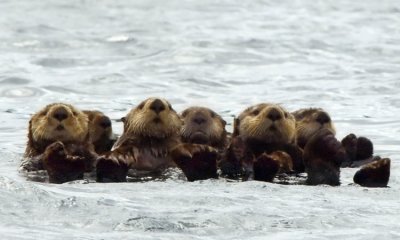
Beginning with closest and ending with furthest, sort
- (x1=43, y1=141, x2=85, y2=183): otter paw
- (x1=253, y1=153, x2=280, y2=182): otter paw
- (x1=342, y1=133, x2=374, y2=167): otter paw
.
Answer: (x1=43, y1=141, x2=85, y2=183): otter paw, (x1=253, y1=153, x2=280, y2=182): otter paw, (x1=342, y1=133, x2=374, y2=167): otter paw

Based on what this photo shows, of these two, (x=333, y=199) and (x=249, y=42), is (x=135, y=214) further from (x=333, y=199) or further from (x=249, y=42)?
(x=249, y=42)

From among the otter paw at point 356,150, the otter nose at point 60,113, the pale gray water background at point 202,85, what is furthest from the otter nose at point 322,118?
the otter nose at point 60,113

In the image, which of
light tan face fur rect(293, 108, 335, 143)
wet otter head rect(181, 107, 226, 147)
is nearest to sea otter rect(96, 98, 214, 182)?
wet otter head rect(181, 107, 226, 147)

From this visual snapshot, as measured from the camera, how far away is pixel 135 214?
7.89 metres

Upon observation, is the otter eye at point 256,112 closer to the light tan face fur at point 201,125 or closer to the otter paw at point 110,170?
the light tan face fur at point 201,125

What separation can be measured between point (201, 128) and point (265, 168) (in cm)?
130

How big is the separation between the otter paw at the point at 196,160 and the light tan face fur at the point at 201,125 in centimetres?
111

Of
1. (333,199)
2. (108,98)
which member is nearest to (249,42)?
(108,98)

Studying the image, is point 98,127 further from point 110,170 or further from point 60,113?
point 110,170

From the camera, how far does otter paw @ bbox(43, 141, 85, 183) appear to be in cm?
899

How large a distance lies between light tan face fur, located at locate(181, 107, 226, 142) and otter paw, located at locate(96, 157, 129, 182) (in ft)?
4.10

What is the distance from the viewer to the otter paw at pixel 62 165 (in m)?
8.99

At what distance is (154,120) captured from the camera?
33.1 ft

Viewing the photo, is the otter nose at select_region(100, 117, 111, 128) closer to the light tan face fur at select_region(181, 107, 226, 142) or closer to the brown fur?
the brown fur
